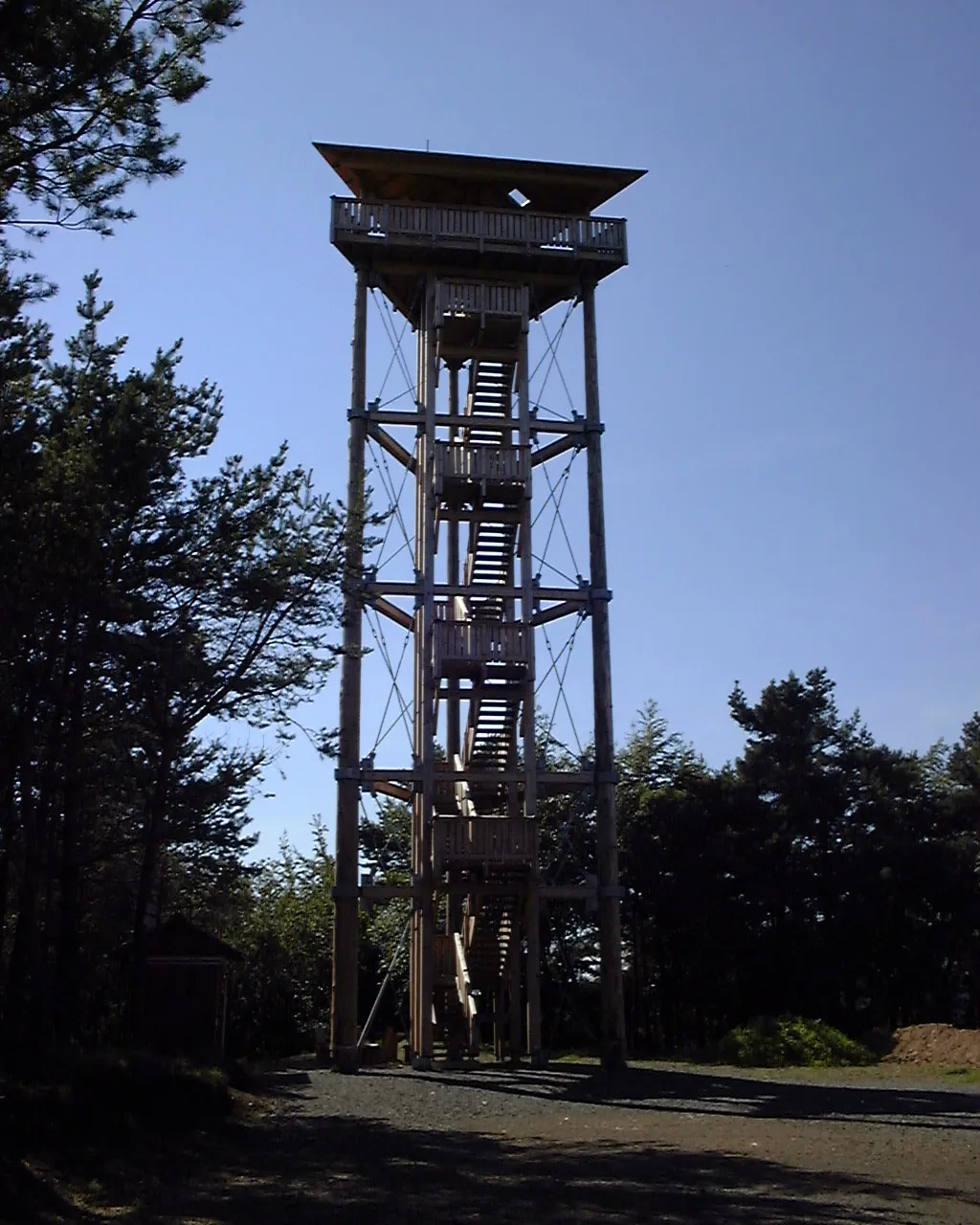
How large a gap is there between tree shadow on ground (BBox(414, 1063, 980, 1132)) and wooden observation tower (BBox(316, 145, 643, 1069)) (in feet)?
5.70

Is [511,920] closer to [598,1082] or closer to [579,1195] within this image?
[598,1082]

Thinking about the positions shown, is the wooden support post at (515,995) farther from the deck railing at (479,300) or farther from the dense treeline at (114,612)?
the deck railing at (479,300)

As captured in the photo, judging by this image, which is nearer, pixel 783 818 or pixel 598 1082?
pixel 598 1082

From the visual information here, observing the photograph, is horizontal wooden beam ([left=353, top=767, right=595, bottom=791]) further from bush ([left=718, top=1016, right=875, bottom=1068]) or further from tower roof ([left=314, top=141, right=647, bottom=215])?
tower roof ([left=314, top=141, right=647, bottom=215])

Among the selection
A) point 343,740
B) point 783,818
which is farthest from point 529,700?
point 783,818

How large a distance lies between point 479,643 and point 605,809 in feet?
12.1

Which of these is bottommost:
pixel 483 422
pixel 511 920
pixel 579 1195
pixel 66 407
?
pixel 579 1195

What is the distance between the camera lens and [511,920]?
965 inches

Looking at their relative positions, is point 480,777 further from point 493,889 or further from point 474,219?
point 474,219

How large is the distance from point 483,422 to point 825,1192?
17.4 metres

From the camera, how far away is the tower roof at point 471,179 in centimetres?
2530

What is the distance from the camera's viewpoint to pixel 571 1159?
38.4 ft

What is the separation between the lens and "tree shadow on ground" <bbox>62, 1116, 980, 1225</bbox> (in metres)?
8.88

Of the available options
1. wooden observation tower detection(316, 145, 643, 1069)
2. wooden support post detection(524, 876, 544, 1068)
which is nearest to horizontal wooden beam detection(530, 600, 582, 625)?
wooden observation tower detection(316, 145, 643, 1069)
